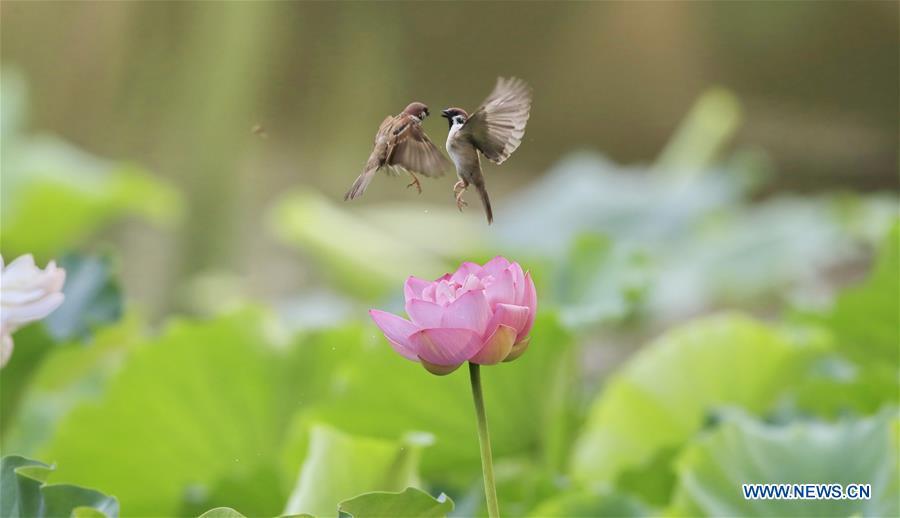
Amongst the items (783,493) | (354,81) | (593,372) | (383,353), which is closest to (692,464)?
(783,493)

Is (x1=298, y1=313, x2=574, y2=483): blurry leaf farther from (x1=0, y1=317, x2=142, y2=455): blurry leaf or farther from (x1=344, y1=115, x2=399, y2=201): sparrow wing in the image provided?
(x1=344, y1=115, x2=399, y2=201): sparrow wing

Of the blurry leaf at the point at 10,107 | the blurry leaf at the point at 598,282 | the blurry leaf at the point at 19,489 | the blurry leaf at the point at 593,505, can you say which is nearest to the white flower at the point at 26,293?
the blurry leaf at the point at 19,489

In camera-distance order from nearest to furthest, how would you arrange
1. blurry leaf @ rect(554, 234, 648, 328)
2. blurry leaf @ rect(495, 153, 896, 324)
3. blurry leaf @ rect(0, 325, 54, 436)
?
blurry leaf @ rect(0, 325, 54, 436), blurry leaf @ rect(554, 234, 648, 328), blurry leaf @ rect(495, 153, 896, 324)

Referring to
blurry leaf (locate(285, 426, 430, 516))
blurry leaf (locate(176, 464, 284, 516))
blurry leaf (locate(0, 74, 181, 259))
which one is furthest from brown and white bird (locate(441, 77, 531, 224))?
blurry leaf (locate(0, 74, 181, 259))

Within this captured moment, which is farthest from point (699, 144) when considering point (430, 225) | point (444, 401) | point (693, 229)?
point (444, 401)

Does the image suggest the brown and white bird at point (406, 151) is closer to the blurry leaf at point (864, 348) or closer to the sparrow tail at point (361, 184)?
the sparrow tail at point (361, 184)

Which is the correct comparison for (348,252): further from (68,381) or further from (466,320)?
(466,320)

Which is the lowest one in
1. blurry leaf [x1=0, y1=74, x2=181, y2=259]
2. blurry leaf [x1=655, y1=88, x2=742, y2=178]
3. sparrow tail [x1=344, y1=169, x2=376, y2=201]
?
sparrow tail [x1=344, y1=169, x2=376, y2=201]
